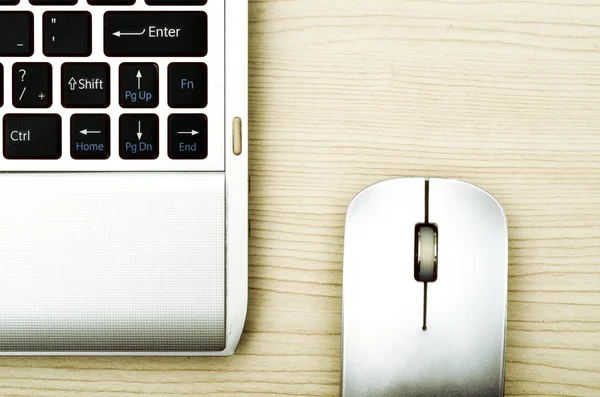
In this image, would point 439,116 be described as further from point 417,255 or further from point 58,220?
point 58,220

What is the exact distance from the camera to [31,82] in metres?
0.29

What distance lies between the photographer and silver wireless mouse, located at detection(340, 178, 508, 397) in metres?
0.29

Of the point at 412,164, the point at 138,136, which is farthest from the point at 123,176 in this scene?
the point at 412,164

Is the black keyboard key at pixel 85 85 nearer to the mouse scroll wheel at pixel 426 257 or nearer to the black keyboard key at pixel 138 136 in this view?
the black keyboard key at pixel 138 136

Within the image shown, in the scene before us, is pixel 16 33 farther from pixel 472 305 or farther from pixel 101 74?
pixel 472 305

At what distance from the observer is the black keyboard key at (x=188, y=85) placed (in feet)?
0.95

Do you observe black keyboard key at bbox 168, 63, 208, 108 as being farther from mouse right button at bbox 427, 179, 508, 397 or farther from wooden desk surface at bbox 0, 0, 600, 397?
mouse right button at bbox 427, 179, 508, 397

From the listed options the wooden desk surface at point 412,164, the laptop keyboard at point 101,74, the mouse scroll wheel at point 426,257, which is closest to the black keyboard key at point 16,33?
the laptop keyboard at point 101,74

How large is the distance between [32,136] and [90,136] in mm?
33

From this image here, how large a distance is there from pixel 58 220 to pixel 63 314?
5 cm

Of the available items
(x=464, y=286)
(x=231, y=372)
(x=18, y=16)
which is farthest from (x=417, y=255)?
(x=18, y=16)

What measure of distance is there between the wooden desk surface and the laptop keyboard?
0.05 m

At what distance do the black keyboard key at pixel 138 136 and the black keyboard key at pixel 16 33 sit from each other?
0.22 feet

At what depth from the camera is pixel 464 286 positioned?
296 mm
